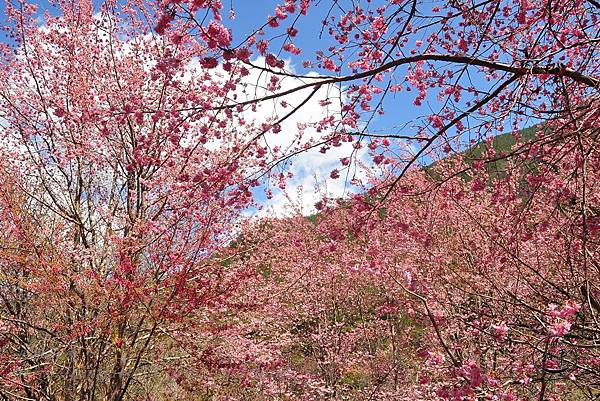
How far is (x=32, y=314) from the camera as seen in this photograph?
22.1ft

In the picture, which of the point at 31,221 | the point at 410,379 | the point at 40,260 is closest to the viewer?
the point at 40,260

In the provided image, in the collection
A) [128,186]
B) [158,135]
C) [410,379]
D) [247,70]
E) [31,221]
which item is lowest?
[410,379]

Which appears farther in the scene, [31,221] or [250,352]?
[250,352]

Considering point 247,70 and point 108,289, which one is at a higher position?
point 247,70

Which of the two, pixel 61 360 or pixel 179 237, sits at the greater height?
pixel 179 237

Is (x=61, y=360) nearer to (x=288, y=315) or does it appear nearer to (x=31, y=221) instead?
(x=31, y=221)

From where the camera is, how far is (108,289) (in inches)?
205

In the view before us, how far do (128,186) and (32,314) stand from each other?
231 centimetres

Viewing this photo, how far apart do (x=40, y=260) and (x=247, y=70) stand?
12.2 feet

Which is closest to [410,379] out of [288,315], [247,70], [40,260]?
[288,315]

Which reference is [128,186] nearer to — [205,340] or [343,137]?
[205,340]

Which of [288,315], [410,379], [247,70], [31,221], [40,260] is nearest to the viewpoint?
[247,70]

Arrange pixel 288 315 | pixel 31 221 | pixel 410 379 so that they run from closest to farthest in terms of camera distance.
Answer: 1. pixel 31 221
2. pixel 410 379
3. pixel 288 315

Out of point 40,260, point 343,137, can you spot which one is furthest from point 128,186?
point 343,137
